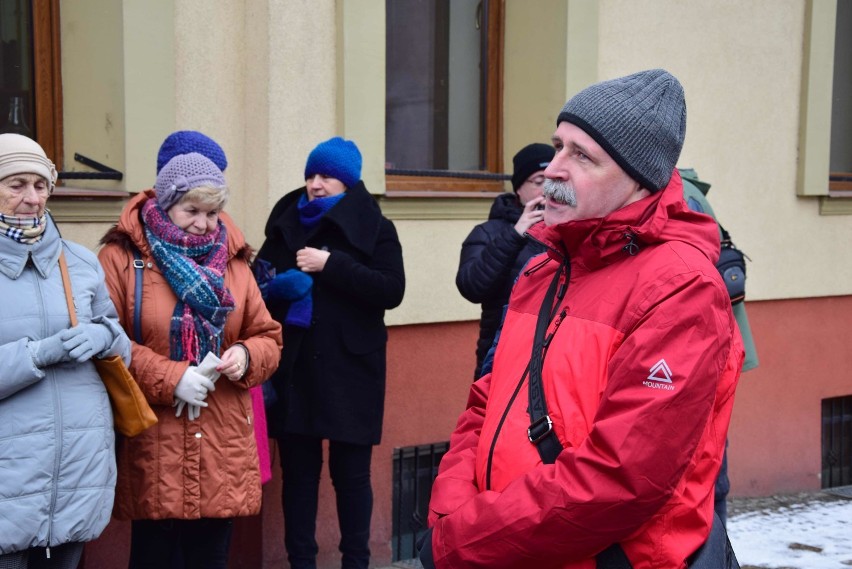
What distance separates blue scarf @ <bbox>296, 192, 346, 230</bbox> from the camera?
4.58m

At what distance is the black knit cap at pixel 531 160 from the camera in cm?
452

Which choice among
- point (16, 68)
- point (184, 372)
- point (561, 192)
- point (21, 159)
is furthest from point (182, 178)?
point (561, 192)

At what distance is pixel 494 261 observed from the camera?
445cm

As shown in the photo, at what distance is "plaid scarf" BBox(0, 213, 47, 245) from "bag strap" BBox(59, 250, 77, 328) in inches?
4.7

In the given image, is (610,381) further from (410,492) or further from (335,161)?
(410,492)

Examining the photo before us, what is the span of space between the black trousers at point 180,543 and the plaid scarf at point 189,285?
0.63 m

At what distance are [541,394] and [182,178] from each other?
2.15m

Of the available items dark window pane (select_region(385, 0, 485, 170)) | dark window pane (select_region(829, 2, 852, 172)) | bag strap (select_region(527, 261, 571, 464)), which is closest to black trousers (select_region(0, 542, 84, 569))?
bag strap (select_region(527, 261, 571, 464))

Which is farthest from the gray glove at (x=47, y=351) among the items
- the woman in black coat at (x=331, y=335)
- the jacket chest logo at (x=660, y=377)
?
the jacket chest logo at (x=660, y=377)

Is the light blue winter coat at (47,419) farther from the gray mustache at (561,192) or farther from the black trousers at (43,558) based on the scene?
the gray mustache at (561,192)

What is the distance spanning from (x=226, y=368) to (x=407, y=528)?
2.14 metres

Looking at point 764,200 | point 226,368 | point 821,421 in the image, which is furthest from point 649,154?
point 821,421

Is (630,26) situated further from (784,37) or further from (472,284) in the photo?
(472,284)

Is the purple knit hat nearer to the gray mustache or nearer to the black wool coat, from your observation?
the black wool coat
